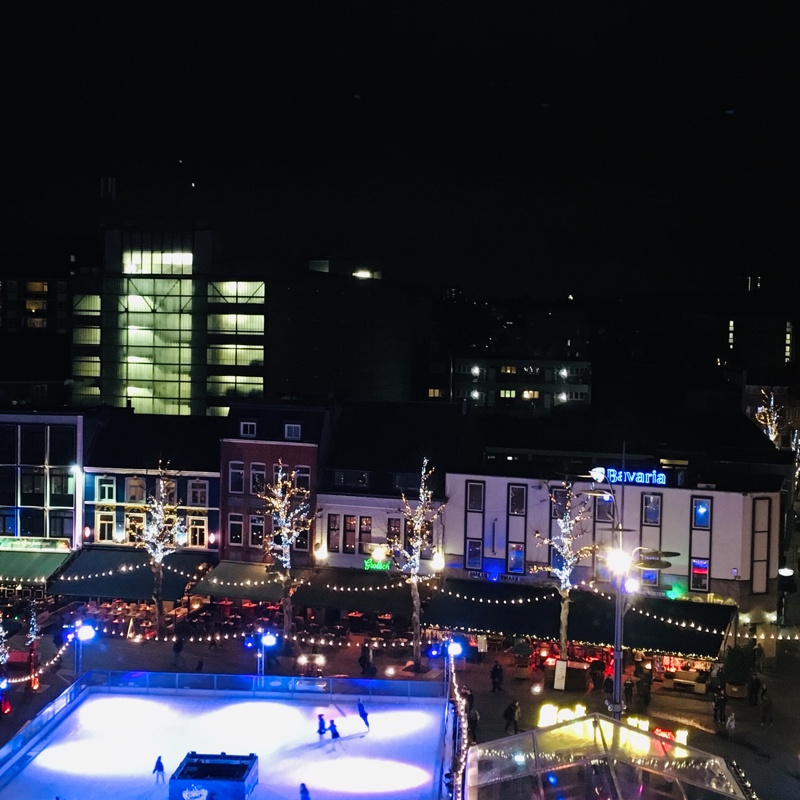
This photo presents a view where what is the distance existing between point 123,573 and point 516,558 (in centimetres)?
1494

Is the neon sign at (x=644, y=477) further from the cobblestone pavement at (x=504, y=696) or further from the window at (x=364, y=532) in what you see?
the window at (x=364, y=532)

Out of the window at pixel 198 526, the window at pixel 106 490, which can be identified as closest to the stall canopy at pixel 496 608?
the window at pixel 198 526

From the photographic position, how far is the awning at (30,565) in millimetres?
43688

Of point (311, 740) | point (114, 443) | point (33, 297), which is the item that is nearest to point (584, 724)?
point (311, 740)

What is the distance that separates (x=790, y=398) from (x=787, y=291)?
62147 millimetres

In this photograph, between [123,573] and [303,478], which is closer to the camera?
[123,573]

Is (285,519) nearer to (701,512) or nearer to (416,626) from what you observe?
(416,626)

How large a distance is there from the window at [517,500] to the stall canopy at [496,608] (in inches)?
102

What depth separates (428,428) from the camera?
45594mm

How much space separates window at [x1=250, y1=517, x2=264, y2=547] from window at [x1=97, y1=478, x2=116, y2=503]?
6.04 metres

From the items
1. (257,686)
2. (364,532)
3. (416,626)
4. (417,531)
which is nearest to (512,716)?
(257,686)

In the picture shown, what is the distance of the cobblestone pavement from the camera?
2881 cm

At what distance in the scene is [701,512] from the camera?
38.4 m

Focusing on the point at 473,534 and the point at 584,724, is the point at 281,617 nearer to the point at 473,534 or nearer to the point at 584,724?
the point at 473,534
